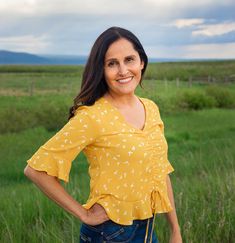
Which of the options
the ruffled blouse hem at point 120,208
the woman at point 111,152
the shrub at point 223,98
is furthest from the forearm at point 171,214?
the shrub at point 223,98

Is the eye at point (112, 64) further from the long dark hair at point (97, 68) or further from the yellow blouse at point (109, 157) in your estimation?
the yellow blouse at point (109, 157)

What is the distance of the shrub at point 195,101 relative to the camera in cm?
2636

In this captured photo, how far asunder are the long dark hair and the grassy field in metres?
1.52

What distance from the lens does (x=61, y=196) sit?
6.77 ft

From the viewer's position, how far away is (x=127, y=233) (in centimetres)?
212

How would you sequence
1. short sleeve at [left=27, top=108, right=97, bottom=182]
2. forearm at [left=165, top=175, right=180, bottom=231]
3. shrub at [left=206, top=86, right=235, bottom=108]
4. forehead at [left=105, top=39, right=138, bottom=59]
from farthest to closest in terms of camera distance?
1. shrub at [left=206, top=86, right=235, bottom=108]
2. forearm at [left=165, top=175, right=180, bottom=231]
3. forehead at [left=105, top=39, right=138, bottom=59]
4. short sleeve at [left=27, top=108, right=97, bottom=182]

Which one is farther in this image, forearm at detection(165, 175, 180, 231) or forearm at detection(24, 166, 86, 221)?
forearm at detection(165, 175, 180, 231)

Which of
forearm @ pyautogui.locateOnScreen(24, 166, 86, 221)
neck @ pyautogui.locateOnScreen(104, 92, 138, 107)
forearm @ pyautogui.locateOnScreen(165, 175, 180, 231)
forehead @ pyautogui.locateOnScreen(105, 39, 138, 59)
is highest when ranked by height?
forehead @ pyautogui.locateOnScreen(105, 39, 138, 59)

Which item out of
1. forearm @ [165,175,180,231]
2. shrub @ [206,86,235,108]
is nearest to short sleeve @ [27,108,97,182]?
forearm @ [165,175,180,231]

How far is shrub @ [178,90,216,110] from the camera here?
26.4 metres

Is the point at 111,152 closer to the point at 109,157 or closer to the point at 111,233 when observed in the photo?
the point at 109,157

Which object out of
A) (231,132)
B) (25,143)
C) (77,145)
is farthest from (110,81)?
(231,132)

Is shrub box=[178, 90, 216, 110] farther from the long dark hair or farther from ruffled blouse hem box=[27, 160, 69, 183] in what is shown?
ruffled blouse hem box=[27, 160, 69, 183]

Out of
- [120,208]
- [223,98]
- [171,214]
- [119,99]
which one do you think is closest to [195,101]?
[223,98]
